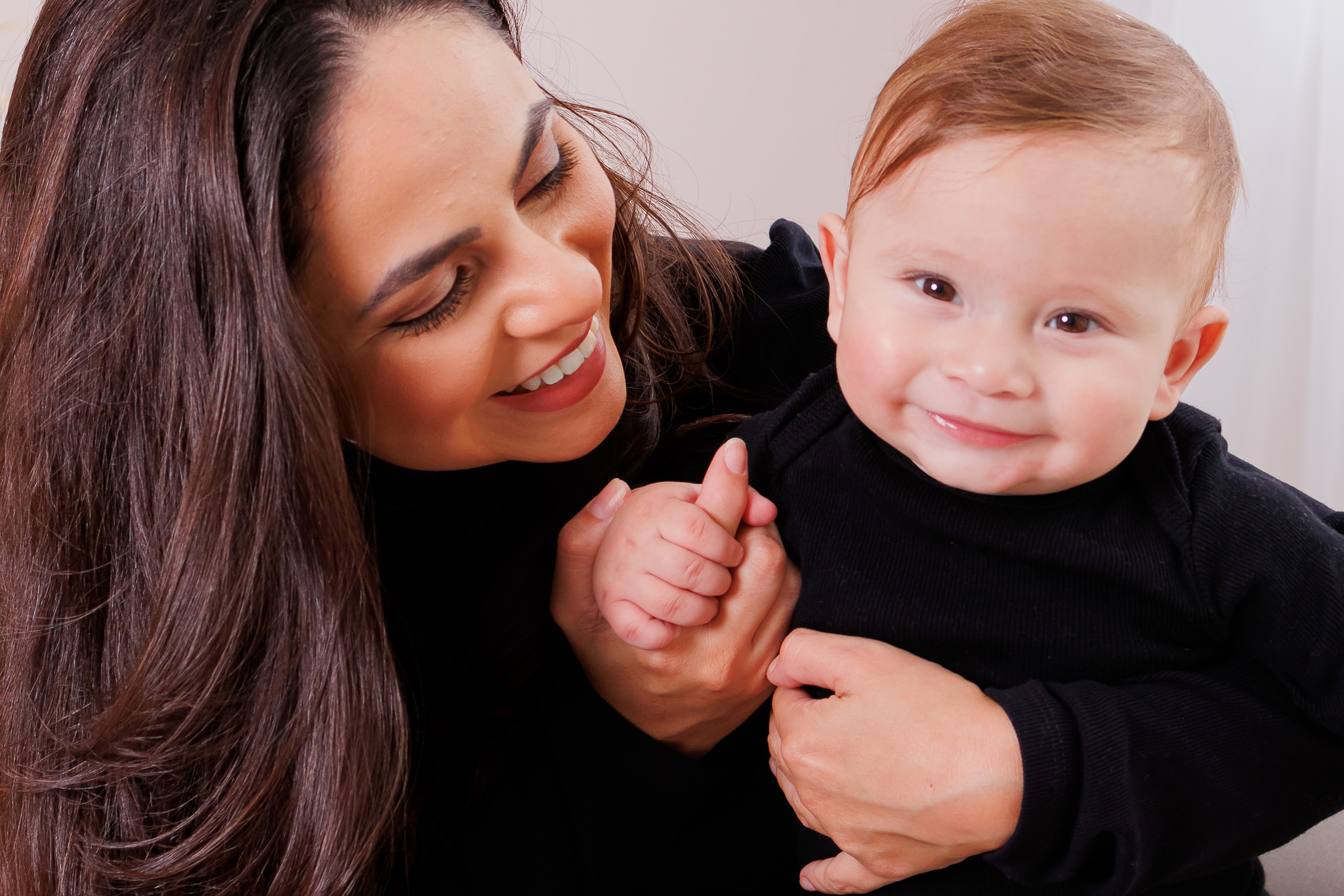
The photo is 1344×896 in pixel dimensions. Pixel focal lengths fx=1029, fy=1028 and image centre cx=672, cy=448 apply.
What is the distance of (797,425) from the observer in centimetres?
118

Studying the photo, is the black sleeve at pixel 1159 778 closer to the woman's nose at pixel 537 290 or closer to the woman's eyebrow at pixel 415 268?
the woman's nose at pixel 537 290

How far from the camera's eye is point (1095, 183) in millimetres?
867

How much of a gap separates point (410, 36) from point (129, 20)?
0.84 ft

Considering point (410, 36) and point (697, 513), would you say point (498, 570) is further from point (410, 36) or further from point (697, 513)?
point (410, 36)

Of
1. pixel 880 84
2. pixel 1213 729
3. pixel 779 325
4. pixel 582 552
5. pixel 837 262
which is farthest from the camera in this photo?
pixel 880 84

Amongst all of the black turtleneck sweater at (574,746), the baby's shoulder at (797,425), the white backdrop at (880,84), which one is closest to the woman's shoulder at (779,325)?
the black turtleneck sweater at (574,746)

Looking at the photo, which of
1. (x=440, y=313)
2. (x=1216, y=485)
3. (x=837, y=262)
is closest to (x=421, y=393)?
(x=440, y=313)

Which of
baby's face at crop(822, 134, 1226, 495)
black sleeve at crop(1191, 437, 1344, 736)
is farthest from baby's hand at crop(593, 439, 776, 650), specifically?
black sleeve at crop(1191, 437, 1344, 736)

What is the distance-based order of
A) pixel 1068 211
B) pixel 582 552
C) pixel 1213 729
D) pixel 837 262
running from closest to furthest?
pixel 1068 211
pixel 1213 729
pixel 837 262
pixel 582 552

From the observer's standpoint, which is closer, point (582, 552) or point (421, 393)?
point (421, 393)

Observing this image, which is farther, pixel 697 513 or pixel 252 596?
pixel 697 513

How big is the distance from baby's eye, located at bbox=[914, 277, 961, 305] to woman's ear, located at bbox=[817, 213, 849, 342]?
12 cm

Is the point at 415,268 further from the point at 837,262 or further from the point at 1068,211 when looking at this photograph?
the point at 1068,211

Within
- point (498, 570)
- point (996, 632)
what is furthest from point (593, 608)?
point (996, 632)
